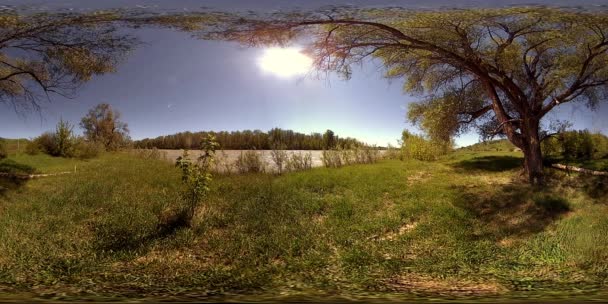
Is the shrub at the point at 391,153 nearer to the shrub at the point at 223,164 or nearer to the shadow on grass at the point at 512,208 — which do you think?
the shadow on grass at the point at 512,208

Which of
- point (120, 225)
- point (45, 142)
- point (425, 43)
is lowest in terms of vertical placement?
point (120, 225)

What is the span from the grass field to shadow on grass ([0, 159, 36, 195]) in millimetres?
13

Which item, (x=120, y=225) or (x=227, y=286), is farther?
(x=120, y=225)

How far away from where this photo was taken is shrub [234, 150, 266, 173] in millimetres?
3142

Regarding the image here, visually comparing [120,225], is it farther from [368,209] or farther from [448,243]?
[448,243]

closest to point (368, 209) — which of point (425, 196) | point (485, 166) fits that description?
point (425, 196)

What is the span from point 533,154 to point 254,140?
12.7 feet

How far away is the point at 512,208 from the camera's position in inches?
143

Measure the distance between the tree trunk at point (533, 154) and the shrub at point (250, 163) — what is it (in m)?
2.97

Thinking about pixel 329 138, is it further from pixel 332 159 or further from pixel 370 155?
pixel 370 155

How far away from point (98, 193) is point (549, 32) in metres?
3.96

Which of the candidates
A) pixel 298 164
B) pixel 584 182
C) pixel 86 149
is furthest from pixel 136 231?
pixel 584 182

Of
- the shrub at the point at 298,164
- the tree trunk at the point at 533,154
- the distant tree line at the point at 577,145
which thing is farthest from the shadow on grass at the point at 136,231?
the distant tree line at the point at 577,145

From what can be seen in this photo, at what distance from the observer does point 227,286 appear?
1.90 m
